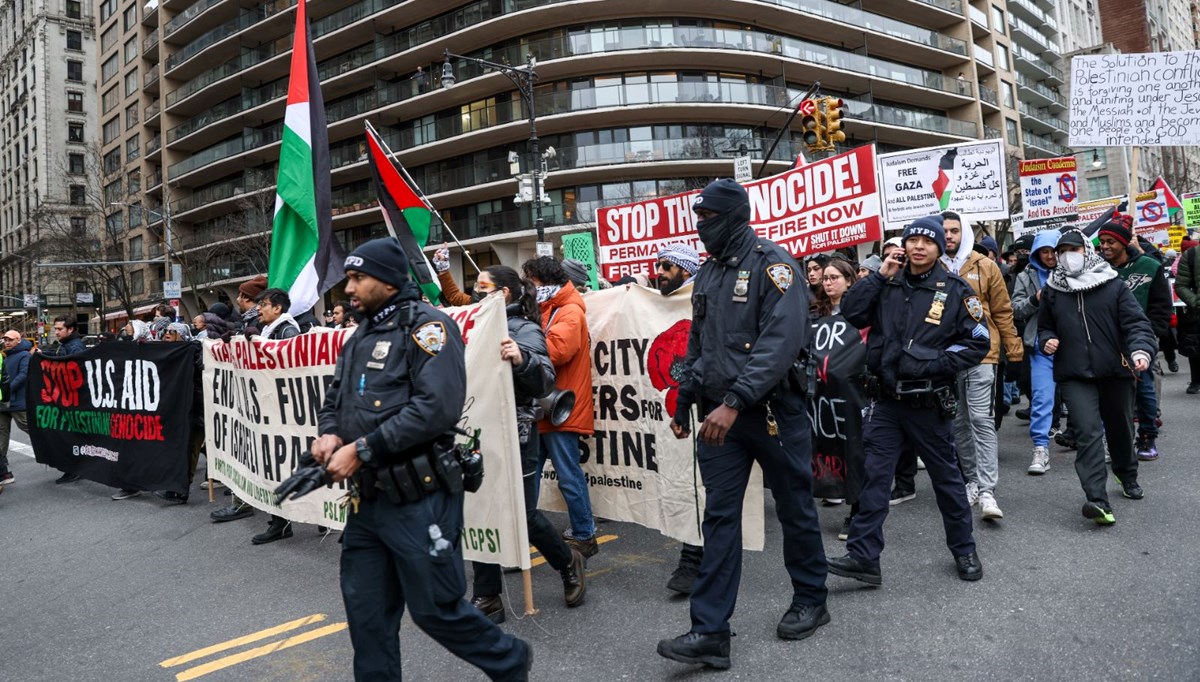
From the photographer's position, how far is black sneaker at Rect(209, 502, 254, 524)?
6.76 metres

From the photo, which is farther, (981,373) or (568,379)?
(981,373)

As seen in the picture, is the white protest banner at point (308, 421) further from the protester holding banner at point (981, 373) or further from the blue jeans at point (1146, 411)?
the blue jeans at point (1146, 411)

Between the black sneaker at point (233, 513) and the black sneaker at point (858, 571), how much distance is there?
512 centimetres

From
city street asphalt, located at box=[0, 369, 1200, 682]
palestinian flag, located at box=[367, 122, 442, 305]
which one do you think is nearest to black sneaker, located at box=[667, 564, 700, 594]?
city street asphalt, located at box=[0, 369, 1200, 682]

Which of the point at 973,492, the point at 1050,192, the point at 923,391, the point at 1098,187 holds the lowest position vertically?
the point at 973,492

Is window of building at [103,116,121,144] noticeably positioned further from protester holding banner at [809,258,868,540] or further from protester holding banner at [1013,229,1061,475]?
protester holding banner at [809,258,868,540]

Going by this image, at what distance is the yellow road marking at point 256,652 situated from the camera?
3666mm

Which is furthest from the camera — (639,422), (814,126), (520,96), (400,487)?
(520,96)

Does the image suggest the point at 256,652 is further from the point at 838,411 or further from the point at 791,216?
the point at 791,216

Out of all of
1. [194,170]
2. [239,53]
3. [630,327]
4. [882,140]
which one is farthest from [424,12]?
[630,327]

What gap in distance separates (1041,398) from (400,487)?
18.8 ft

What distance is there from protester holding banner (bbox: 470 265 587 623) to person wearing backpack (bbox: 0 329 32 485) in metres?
7.78

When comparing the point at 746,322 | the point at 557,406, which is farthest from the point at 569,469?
the point at 746,322

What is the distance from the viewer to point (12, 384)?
30.3 feet
